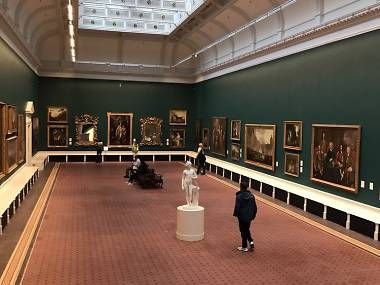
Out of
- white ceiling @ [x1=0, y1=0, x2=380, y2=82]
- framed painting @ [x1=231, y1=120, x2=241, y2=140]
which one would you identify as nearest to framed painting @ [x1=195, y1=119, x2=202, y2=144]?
white ceiling @ [x1=0, y1=0, x2=380, y2=82]

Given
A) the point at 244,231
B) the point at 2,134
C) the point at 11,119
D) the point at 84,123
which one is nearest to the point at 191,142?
the point at 84,123

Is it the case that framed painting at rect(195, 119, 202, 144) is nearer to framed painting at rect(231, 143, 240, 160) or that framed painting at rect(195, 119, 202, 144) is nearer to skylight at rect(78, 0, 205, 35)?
framed painting at rect(231, 143, 240, 160)

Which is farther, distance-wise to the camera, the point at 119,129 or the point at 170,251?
the point at 119,129

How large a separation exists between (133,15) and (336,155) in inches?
665

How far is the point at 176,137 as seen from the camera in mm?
33406

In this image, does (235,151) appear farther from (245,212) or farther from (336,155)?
(245,212)

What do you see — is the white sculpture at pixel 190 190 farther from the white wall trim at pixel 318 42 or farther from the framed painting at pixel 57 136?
the framed painting at pixel 57 136

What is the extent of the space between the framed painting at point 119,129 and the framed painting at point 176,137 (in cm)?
320

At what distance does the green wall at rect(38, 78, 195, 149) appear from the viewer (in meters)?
30.8

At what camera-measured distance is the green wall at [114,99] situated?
30.8 meters

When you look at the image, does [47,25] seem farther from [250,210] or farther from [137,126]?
[250,210]

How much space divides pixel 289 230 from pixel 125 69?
72.8 ft

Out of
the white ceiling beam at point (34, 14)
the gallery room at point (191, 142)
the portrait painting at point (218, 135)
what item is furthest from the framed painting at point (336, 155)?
the white ceiling beam at point (34, 14)

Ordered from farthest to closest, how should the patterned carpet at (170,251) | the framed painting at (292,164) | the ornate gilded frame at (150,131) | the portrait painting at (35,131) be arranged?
the ornate gilded frame at (150,131) < the portrait painting at (35,131) < the framed painting at (292,164) < the patterned carpet at (170,251)
